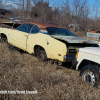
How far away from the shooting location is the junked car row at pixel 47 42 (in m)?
3.87

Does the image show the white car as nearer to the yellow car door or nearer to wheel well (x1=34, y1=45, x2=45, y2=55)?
wheel well (x1=34, y1=45, x2=45, y2=55)

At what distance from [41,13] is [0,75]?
542 inches

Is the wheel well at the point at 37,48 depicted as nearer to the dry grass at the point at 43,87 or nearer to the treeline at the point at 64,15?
the dry grass at the point at 43,87

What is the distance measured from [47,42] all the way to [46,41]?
2.3 inches

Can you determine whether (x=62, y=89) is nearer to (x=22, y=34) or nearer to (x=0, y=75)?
(x=0, y=75)

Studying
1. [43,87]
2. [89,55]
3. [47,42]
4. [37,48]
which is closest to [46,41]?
[47,42]

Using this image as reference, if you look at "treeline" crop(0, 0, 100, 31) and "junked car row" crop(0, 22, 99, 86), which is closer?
"junked car row" crop(0, 22, 99, 86)

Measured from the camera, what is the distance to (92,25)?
14.9m

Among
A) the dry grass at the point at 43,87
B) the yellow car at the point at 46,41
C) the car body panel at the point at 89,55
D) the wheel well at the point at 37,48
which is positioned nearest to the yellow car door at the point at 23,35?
the yellow car at the point at 46,41

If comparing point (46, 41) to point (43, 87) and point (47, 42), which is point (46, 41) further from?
point (43, 87)

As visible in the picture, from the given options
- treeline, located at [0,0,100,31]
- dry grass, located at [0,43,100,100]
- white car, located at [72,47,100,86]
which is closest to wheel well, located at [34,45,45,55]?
dry grass, located at [0,43,100,100]

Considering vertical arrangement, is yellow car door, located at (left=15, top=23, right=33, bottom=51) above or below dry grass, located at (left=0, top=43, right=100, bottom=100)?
above

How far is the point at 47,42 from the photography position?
13.7ft

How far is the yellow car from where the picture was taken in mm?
3872
